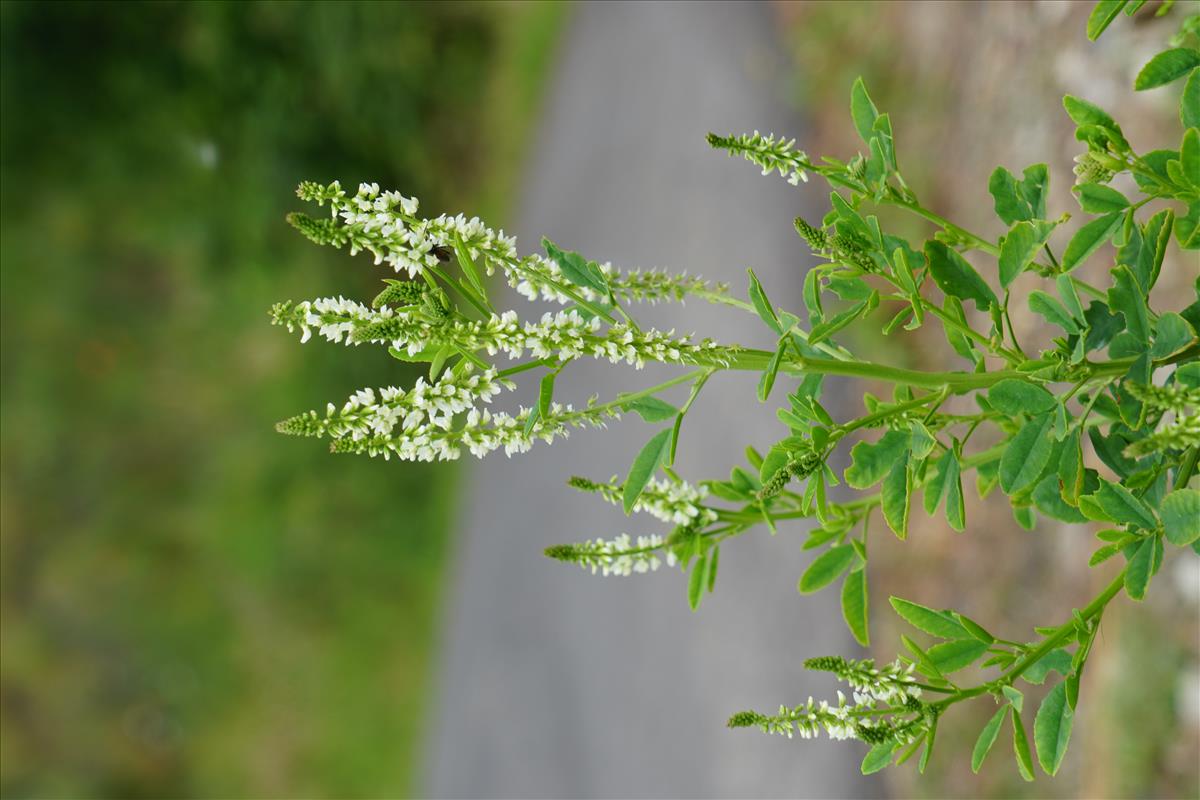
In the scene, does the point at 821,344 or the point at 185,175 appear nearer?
the point at 821,344

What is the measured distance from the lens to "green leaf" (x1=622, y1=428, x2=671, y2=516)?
3.66ft

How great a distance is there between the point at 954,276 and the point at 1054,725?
47 centimetres

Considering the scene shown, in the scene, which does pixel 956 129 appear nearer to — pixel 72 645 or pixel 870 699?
pixel 870 699

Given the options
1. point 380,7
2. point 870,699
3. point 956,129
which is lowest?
point 870,699

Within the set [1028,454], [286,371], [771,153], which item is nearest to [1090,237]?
[1028,454]

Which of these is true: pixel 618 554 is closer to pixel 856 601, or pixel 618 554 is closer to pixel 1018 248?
pixel 856 601

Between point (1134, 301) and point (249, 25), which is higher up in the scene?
point (249, 25)

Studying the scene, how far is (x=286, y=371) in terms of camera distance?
18.5 feet

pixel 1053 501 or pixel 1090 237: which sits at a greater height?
pixel 1090 237

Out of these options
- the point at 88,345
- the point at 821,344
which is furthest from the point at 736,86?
the point at 88,345

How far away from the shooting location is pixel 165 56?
158 inches

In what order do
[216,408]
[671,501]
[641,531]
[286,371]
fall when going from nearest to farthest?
[671,501] < [641,531] < [286,371] < [216,408]

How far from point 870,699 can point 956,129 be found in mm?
2422

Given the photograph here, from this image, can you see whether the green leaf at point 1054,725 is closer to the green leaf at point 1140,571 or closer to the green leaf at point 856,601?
the green leaf at point 1140,571
